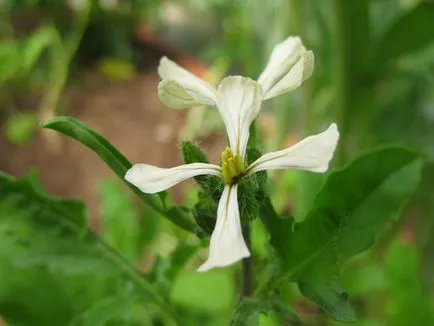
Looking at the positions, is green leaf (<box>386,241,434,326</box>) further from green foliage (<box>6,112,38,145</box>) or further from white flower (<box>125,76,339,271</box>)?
green foliage (<box>6,112,38,145</box>)

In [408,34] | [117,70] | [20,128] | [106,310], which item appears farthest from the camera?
[117,70]

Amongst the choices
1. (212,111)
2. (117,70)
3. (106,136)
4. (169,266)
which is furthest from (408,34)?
(117,70)

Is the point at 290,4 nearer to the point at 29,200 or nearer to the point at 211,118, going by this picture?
the point at 29,200

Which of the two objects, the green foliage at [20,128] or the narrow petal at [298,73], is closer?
the narrow petal at [298,73]

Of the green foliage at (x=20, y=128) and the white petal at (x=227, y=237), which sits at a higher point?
the green foliage at (x=20, y=128)

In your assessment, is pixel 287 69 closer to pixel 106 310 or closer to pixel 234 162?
pixel 234 162

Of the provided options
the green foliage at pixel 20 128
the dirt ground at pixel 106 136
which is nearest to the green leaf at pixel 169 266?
the dirt ground at pixel 106 136

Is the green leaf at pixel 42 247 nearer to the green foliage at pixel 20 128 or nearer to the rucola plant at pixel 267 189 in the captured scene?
the rucola plant at pixel 267 189
